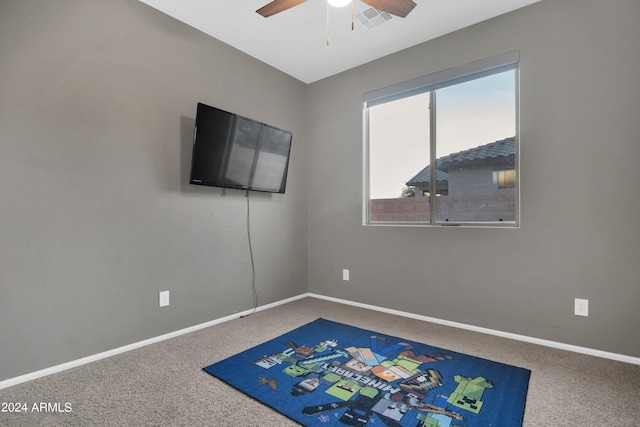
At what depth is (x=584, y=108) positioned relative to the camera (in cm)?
226

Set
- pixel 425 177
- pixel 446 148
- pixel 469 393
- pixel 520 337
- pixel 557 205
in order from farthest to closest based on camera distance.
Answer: pixel 425 177 < pixel 446 148 < pixel 520 337 < pixel 557 205 < pixel 469 393

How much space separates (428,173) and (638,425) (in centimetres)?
216

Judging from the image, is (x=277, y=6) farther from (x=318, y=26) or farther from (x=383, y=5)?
(x=318, y=26)

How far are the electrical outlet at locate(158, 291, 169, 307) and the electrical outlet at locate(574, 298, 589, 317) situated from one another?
10.2 feet

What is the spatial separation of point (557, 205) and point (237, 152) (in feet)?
8.55

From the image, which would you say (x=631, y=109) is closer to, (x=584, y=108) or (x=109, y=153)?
(x=584, y=108)

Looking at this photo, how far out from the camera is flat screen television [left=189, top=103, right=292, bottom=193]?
2.60m

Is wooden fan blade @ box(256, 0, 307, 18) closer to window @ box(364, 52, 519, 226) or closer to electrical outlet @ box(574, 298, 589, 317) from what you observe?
window @ box(364, 52, 519, 226)

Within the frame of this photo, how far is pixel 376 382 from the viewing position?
1861mm

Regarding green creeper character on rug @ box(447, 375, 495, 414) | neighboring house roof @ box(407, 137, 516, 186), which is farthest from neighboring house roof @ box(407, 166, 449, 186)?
green creeper character on rug @ box(447, 375, 495, 414)

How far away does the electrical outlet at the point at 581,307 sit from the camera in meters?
2.25

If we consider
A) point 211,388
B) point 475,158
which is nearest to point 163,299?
point 211,388

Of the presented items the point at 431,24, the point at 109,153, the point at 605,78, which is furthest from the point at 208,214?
the point at 605,78

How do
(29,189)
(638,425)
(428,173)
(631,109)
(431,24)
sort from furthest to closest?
(428,173), (431,24), (631,109), (29,189), (638,425)
